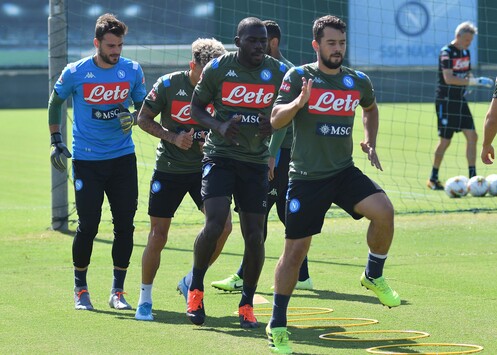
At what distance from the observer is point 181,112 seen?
8.31 metres

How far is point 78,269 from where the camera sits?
8.74 meters

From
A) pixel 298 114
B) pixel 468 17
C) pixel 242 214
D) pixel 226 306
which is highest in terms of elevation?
pixel 468 17

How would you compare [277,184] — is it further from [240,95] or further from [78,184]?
Answer: [240,95]

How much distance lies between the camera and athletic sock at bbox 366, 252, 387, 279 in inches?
290

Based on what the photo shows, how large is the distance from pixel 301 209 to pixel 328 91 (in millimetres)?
778

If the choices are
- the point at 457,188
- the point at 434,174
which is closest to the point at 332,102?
the point at 457,188

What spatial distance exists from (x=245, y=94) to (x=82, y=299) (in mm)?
2182

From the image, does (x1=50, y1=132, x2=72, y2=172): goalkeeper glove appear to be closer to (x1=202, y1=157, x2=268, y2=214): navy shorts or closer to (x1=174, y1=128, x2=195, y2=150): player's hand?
(x1=174, y1=128, x2=195, y2=150): player's hand

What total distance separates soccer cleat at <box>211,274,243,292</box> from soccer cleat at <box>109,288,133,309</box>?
1066mm

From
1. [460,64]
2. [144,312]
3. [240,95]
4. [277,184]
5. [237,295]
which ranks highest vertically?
[460,64]

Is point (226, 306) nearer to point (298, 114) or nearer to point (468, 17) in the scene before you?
point (298, 114)

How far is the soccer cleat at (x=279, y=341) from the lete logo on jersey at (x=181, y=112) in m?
2.00

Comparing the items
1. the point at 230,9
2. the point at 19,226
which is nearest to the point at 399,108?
the point at 230,9

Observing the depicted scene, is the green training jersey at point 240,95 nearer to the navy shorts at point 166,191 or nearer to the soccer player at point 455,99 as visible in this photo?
the navy shorts at point 166,191
